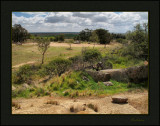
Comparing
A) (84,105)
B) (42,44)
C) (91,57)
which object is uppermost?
(42,44)

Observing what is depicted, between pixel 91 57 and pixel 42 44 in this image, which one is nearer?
pixel 91 57

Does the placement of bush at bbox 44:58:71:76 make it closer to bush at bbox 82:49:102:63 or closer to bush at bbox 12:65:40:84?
bush at bbox 12:65:40:84

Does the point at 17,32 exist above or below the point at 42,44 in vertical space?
above

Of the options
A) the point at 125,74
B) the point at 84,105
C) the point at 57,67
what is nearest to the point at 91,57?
the point at 125,74

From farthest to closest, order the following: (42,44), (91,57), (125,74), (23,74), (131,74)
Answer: (42,44) < (91,57) < (125,74) < (131,74) < (23,74)

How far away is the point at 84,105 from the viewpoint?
6160 mm

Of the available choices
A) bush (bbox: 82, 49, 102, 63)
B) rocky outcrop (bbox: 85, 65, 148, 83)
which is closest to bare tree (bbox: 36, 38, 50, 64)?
bush (bbox: 82, 49, 102, 63)

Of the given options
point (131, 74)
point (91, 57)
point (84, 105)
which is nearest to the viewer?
point (84, 105)

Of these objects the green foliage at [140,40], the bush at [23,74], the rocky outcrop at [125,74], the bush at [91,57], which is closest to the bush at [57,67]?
the bush at [23,74]

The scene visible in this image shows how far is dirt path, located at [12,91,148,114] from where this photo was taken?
18.8 feet

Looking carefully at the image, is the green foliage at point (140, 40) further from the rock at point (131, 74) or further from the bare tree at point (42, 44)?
the bare tree at point (42, 44)

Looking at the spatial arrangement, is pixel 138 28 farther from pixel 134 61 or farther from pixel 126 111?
pixel 126 111

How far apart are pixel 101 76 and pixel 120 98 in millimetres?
3148

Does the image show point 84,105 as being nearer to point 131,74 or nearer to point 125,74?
point 125,74
